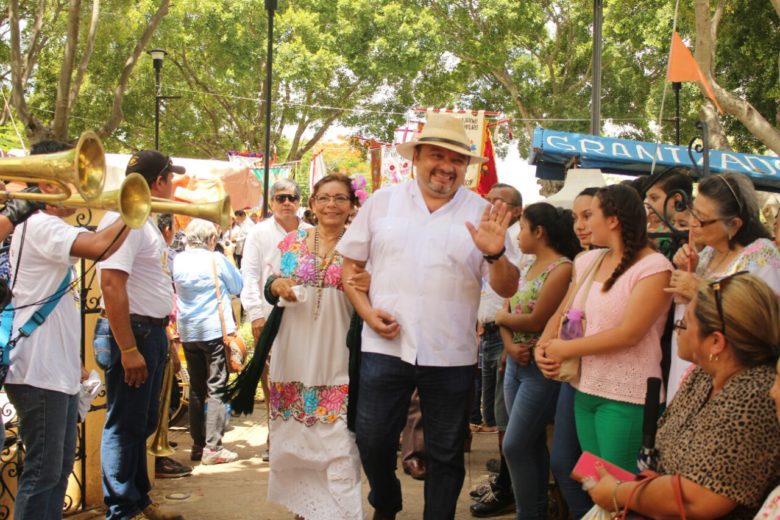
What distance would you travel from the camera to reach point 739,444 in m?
2.43

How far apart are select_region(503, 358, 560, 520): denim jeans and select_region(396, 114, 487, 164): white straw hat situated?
125 cm

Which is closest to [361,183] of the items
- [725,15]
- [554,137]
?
[554,137]

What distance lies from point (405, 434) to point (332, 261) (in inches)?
84.3

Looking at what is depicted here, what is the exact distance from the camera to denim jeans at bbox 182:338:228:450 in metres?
6.74

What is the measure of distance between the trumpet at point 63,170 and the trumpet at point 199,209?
288 millimetres

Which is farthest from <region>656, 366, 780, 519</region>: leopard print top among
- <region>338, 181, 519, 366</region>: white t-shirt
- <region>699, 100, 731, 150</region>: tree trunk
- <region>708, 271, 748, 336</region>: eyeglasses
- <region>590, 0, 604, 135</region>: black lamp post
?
<region>699, 100, 731, 150</region>: tree trunk

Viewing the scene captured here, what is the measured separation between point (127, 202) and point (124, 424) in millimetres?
2429

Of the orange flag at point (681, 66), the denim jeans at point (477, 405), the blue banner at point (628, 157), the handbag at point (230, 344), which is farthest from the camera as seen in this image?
the blue banner at point (628, 157)

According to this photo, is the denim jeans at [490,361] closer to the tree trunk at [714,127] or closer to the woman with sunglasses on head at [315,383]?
the woman with sunglasses on head at [315,383]

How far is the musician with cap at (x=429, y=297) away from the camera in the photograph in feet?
13.6

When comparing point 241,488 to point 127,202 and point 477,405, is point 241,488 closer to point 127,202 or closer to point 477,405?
point 477,405

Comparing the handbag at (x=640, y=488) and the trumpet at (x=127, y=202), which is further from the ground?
the trumpet at (x=127, y=202)

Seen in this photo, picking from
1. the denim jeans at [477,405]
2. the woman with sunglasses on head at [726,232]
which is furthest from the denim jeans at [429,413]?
the denim jeans at [477,405]

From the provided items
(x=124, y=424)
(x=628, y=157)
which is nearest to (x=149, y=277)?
(x=124, y=424)
